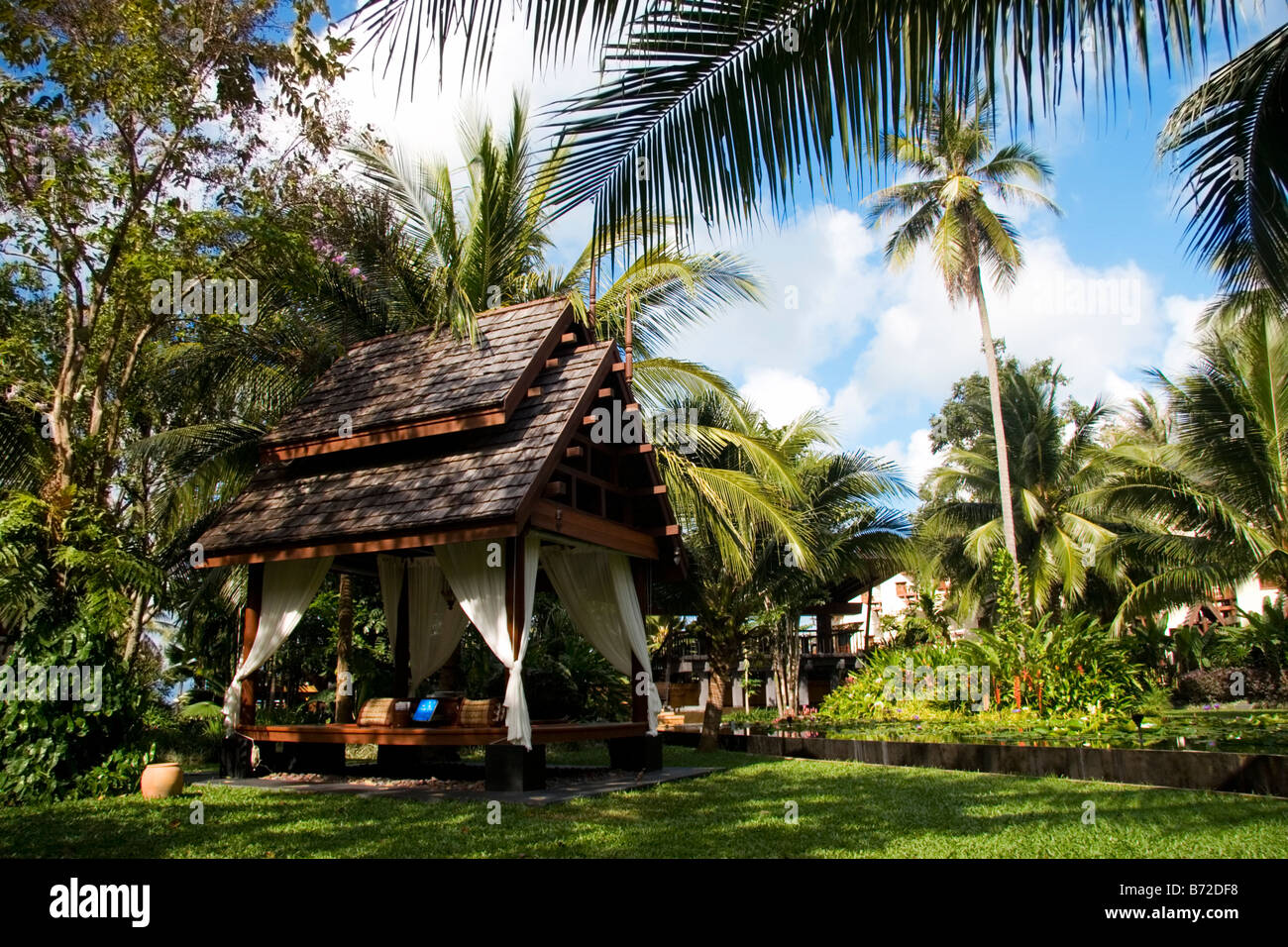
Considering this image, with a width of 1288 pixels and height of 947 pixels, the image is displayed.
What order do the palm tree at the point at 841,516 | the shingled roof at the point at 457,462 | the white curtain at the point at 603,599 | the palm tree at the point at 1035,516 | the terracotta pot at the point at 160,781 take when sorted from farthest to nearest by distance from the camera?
the palm tree at the point at 1035,516
the palm tree at the point at 841,516
the white curtain at the point at 603,599
the shingled roof at the point at 457,462
the terracotta pot at the point at 160,781

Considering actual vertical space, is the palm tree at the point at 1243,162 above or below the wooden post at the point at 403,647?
above

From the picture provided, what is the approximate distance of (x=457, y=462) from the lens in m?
11.1

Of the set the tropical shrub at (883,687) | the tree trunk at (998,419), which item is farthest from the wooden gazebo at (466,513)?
the tree trunk at (998,419)

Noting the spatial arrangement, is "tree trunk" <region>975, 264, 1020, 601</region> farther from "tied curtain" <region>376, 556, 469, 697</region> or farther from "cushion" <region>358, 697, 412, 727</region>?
"cushion" <region>358, 697, 412, 727</region>

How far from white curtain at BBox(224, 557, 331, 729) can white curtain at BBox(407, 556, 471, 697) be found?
1956mm

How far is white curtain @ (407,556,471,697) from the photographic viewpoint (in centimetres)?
1347

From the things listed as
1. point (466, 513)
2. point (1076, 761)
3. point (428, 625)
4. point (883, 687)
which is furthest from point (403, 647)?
point (1076, 761)

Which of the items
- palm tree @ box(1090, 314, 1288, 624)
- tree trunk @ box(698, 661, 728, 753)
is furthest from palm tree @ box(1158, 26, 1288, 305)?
tree trunk @ box(698, 661, 728, 753)

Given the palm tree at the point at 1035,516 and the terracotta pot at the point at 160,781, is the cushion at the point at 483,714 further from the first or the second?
the palm tree at the point at 1035,516

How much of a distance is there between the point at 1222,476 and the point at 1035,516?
37.7 feet

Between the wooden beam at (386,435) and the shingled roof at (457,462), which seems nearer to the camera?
the shingled roof at (457,462)

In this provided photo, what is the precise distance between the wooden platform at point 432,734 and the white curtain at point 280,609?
20.8 inches

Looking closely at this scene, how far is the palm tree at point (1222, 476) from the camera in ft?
49.4
